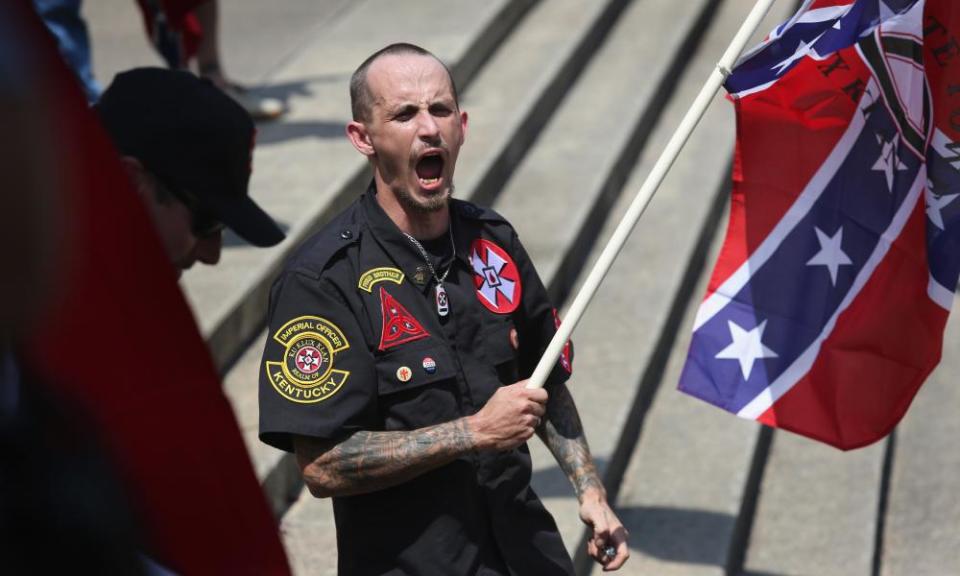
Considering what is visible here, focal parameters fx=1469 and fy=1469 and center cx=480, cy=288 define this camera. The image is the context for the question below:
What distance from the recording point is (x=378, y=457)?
3.04 m

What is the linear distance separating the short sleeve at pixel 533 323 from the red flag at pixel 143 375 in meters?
1.69

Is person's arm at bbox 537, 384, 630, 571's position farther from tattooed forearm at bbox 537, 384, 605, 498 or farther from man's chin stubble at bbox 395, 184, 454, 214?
man's chin stubble at bbox 395, 184, 454, 214

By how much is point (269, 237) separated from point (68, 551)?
2101mm

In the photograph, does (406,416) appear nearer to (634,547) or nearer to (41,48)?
(41,48)

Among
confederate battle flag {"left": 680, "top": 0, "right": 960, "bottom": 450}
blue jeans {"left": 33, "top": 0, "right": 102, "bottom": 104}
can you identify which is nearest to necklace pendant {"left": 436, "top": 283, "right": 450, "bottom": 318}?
confederate battle flag {"left": 680, "top": 0, "right": 960, "bottom": 450}

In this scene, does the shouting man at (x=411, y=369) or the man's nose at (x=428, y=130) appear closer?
the shouting man at (x=411, y=369)

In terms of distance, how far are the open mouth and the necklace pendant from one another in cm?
23

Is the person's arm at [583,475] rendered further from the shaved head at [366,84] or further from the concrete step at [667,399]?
the concrete step at [667,399]

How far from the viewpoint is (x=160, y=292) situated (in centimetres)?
165

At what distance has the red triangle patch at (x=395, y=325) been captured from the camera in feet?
10.3

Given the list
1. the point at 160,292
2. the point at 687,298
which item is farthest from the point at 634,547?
the point at 160,292

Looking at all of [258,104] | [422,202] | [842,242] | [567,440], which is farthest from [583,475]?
[258,104]

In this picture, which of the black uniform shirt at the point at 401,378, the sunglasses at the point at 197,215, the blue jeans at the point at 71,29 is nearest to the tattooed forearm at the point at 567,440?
the black uniform shirt at the point at 401,378

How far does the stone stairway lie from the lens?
5547mm
